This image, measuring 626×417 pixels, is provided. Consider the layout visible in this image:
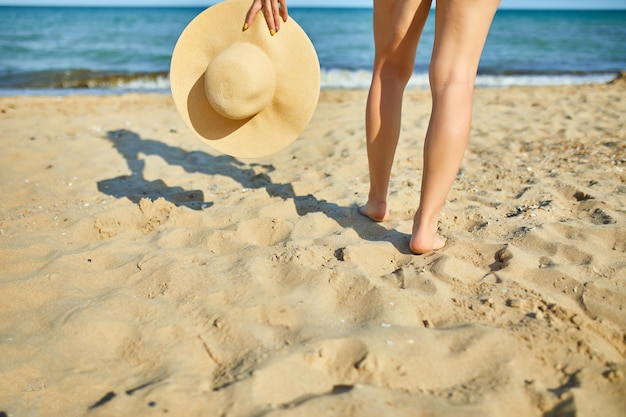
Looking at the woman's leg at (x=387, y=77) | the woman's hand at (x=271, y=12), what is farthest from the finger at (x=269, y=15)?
the woman's leg at (x=387, y=77)

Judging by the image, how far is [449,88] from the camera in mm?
1794

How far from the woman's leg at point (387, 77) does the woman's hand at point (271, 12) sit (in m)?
0.42

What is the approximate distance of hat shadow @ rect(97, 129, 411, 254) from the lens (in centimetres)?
232

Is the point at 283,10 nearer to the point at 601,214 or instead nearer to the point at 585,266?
the point at 585,266

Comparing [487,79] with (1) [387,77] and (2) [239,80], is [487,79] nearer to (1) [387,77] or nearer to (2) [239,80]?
(1) [387,77]

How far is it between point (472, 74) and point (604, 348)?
102 centimetres

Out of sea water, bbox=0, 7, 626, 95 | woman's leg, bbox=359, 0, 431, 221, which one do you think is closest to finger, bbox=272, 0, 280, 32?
woman's leg, bbox=359, 0, 431, 221

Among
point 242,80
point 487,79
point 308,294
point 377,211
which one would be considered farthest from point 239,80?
point 487,79

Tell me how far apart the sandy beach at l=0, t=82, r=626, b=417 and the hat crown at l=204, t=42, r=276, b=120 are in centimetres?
56

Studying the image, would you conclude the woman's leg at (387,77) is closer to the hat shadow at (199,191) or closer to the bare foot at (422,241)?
the hat shadow at (199,191)

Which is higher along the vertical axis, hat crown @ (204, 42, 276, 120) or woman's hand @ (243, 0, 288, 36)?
woman's hand @ (243, 0, 288, 36)

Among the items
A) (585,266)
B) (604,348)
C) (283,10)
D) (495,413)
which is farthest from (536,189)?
(495,413)

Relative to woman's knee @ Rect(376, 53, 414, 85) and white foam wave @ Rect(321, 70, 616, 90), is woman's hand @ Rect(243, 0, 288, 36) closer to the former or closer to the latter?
woman's knee @ Rect(376, 53, 414, 85)

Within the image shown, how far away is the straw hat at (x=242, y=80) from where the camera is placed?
2168 mm
